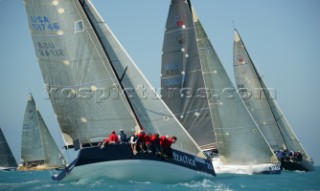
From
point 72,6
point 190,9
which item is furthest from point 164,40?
point 72,6

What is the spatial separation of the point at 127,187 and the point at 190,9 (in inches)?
705

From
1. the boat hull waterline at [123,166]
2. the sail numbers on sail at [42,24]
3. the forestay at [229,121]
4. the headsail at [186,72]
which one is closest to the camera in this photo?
the boat hull waterline at [123,166]

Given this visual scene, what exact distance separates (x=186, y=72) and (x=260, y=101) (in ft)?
36.8

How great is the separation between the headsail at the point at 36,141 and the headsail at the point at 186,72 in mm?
18588

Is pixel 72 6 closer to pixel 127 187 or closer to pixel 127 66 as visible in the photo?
pixel 127 66

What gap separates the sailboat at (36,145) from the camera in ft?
197

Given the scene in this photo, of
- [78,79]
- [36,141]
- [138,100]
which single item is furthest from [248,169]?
[36,141]

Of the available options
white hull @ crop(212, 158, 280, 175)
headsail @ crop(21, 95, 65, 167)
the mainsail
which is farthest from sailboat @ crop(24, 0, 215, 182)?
headsail @ crop(21, 95, 65, 167)

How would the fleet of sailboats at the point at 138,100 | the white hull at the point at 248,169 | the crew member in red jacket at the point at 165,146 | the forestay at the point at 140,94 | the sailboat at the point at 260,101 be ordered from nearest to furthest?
the crew member in red jacket at the point at 165,146, the fleet of sailboats at the point at 138,100, the forestay at the point at 140,94, the white hull at the point at 248,169, the sailboat at the point at 260,101

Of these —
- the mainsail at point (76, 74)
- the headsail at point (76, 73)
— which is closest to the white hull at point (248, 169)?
the mainsail at point (76, 74)

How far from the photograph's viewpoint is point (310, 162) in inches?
1949

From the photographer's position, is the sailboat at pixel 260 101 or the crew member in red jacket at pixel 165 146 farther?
the sailboat at pixel 260 101

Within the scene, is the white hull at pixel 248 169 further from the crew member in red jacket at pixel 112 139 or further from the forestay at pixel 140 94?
the crew member in red jacket at pixel 112 139

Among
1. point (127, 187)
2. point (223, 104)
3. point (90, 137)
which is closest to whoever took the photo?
point (127, 187)
